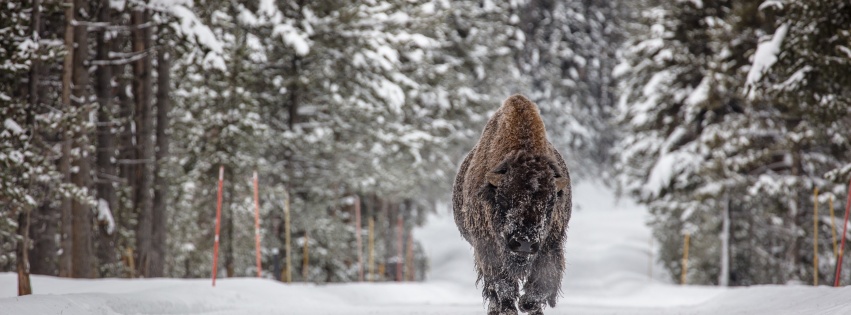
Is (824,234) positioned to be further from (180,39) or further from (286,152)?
(180,39)

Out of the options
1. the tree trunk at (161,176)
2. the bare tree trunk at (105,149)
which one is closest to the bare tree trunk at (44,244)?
the bare tree trunk at (105,149)

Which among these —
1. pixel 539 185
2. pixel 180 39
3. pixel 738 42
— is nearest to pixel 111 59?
pixel 180 39

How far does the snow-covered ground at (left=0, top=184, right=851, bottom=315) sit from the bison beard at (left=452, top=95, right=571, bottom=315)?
0.73 m

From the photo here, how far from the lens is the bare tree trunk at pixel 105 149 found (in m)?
13.9

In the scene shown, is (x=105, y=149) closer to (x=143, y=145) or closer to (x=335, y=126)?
(x=143, y=145)

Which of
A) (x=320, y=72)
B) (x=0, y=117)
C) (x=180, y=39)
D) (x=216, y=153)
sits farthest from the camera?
(x=320, y=72)

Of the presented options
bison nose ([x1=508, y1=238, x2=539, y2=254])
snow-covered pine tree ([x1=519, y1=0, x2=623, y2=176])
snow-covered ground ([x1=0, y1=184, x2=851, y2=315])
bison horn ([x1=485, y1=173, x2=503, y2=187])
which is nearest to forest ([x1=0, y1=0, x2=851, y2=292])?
snow-covered ground ([x1=0, y1=184, x2=851, y2=315])

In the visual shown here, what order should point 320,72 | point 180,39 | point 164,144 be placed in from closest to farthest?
point 180,39, point 164,144, point 320,72

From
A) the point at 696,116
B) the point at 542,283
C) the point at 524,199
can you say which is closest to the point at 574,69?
the point at 696,116

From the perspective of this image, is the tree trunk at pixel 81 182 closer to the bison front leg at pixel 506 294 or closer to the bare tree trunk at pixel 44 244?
the bare tree trunk at pixel 44 244

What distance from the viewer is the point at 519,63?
4497 centimetres

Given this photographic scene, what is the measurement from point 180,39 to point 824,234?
51.0 feet

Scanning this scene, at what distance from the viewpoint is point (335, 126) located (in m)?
21.5

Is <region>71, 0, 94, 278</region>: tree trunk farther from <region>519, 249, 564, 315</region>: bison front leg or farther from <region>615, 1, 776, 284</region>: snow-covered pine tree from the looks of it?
<region>615, 1, 776, 284</region>: snow-covered pine tree
